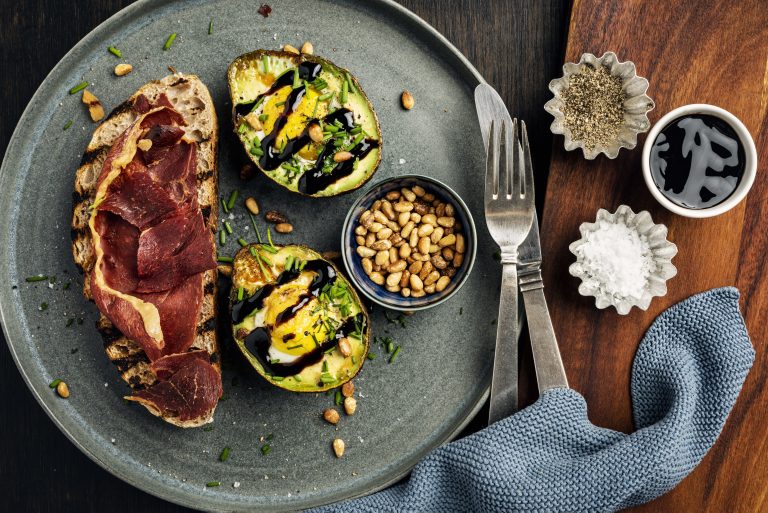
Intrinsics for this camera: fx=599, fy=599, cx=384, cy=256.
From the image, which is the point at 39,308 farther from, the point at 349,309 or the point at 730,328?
the point at 730,328

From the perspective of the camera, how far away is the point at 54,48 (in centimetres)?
208

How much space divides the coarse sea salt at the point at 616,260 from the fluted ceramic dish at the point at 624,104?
251 mm

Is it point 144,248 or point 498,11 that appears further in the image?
point 498,11

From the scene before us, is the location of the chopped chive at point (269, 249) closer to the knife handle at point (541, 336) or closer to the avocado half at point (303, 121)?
the avocado half at point (303, 121)

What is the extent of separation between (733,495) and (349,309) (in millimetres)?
1430

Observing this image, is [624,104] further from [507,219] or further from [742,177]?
[507,219]

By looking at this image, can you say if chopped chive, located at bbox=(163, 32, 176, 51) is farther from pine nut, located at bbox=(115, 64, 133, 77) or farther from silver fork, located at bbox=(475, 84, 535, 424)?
silver fork, located at bbox=(475, 84, 535, 424)

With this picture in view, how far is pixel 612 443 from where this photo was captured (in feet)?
6.27

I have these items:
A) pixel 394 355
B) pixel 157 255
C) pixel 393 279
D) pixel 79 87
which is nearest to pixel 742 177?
pixel 393 279

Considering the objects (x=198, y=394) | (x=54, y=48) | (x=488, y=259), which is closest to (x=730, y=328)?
(x=488, y=259)

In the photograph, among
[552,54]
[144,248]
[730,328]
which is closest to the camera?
[144,248]

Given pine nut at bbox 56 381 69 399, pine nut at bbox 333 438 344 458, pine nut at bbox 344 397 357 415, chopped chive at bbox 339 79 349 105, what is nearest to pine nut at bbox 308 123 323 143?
chopped chive at bbox 339 79 349 105

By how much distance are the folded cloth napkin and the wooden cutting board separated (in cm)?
8

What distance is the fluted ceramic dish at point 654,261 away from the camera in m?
1.91
